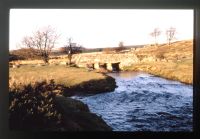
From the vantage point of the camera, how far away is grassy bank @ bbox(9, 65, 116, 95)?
214cm

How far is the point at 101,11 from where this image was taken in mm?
2137

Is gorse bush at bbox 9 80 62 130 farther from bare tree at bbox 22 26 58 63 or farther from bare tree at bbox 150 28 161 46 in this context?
bare tree at bbox 150 28 161 46

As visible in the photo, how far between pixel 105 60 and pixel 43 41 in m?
0.45

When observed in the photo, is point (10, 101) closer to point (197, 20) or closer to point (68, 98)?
point (68, 98)

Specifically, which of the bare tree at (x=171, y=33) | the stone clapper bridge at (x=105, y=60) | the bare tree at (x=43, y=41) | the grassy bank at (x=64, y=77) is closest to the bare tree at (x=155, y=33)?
the bare tree at (x=171, y=33)

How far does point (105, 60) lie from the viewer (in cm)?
217

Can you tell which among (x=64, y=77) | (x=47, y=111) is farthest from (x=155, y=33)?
(x=47, y=111)

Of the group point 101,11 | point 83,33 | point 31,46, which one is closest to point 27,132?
point 31,46

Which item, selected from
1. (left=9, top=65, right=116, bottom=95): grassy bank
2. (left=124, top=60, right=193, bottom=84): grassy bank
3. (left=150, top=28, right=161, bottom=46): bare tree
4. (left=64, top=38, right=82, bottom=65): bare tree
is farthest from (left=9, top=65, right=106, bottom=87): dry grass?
(left=150, top=28, right=161, bottom=46): bare tree

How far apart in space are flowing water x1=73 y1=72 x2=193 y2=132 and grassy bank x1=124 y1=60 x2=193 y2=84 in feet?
0.11

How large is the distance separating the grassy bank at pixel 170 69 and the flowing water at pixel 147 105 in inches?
1.3

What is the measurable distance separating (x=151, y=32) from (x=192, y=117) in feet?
2.09

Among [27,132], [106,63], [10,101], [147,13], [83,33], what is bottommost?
[27,132]

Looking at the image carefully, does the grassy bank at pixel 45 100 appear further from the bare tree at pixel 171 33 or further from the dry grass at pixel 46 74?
the bare tree at pixel 171 33
